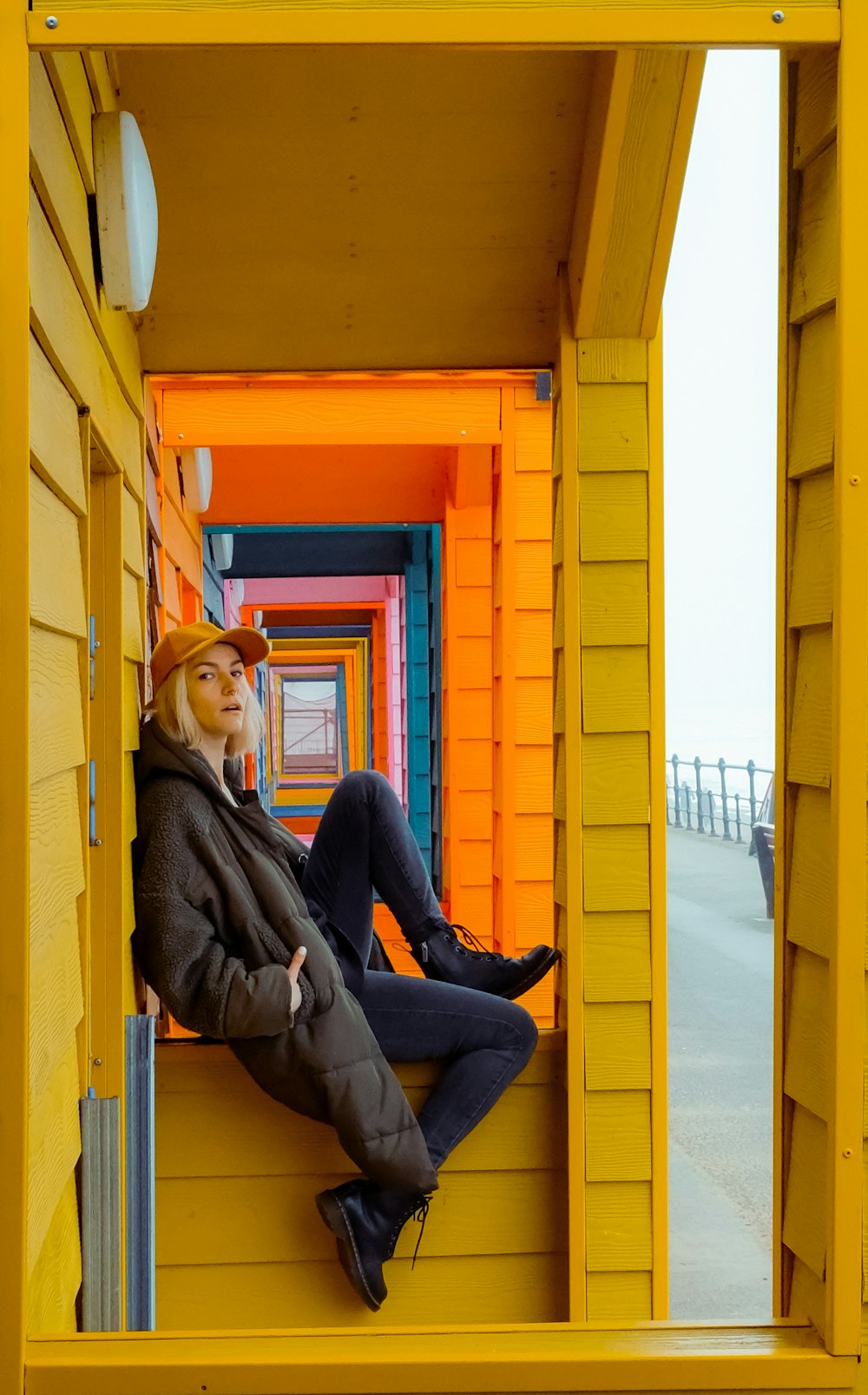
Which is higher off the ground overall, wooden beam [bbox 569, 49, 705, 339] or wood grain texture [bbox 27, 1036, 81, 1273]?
wooden beam [bbox 569, 49, 705, 339]

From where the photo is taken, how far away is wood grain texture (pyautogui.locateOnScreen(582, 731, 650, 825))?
8.44 feet

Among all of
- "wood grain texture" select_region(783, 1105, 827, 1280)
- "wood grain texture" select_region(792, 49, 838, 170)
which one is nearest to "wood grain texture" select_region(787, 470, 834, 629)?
"wood grain texture" select_region(792, 49, 838, 170)

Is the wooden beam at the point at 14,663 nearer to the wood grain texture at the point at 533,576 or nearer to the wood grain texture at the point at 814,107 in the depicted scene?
the wood grain texture at the point at 814,107

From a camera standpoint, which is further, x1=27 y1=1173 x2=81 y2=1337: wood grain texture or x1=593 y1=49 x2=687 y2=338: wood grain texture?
x1=593 y1=49 x2=687 y2=338: wood grain texture

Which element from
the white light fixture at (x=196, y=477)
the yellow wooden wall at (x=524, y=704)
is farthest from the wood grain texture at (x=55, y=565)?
the white light fixture at (x=196, y=477)

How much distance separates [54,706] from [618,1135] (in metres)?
1.63

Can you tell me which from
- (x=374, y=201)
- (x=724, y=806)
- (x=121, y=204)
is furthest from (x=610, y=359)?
(x=724, y=806)

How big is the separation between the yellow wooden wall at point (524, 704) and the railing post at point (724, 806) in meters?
8.59

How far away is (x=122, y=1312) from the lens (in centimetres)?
195

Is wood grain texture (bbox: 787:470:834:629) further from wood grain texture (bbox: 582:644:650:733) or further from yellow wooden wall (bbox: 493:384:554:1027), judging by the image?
yellow wooden wall (bbox: 493:384:554:1027)

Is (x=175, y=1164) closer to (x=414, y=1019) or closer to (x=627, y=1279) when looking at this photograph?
Result: (x=414, y=1019)

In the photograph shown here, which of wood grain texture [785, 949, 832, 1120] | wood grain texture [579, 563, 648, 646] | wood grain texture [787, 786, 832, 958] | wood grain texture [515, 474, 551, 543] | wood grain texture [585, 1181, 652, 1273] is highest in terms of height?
wood grain texture [515, 474, 551, 543]

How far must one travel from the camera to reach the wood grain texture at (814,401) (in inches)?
54.5

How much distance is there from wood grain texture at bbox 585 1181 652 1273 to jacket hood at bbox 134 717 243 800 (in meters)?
1.13
